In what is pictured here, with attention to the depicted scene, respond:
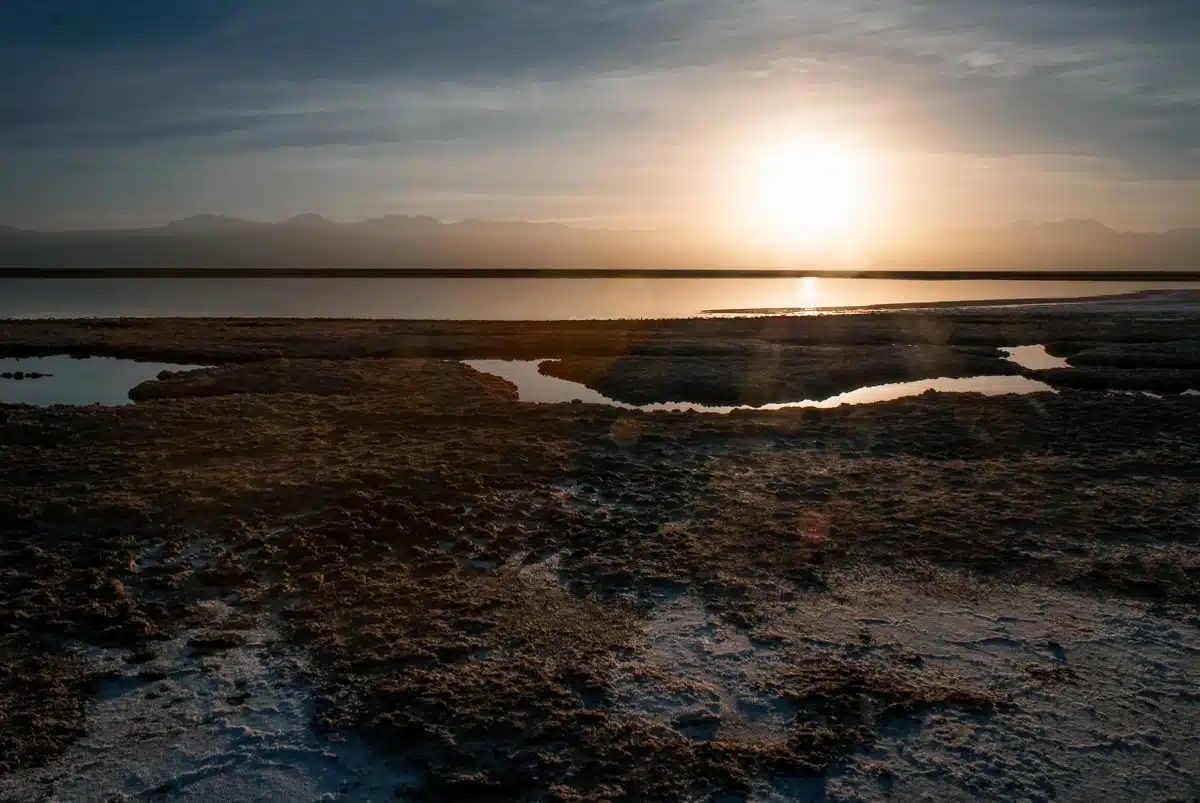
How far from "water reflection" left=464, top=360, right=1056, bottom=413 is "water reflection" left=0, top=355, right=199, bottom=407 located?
30.9 ft

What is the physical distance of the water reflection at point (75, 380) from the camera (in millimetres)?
20547

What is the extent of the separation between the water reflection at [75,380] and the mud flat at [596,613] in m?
7.00

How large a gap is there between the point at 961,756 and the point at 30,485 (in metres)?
11.0

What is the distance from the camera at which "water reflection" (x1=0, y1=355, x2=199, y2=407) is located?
20.5 m

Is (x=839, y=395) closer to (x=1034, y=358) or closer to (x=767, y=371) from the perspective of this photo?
(x=767, y=371)

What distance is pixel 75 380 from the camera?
23828 mm

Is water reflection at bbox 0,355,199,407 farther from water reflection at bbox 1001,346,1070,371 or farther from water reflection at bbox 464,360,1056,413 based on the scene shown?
water reflection at bbox 1001,346,1070,371

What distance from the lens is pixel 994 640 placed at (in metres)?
7.11

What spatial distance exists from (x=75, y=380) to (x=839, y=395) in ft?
65.7

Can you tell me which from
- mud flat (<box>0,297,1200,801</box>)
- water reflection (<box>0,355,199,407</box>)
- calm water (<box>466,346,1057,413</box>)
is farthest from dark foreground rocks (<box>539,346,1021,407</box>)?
water reflection (<box>0,355,199,407</box>)

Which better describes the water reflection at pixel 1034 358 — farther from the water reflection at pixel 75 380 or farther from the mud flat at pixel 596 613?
the water reflection at pixel 75 380

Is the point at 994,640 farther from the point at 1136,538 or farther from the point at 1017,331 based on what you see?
the point at 1017,331

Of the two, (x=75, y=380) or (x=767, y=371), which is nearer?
(x=767, y=371)

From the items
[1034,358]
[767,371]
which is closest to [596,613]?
[767,371]
